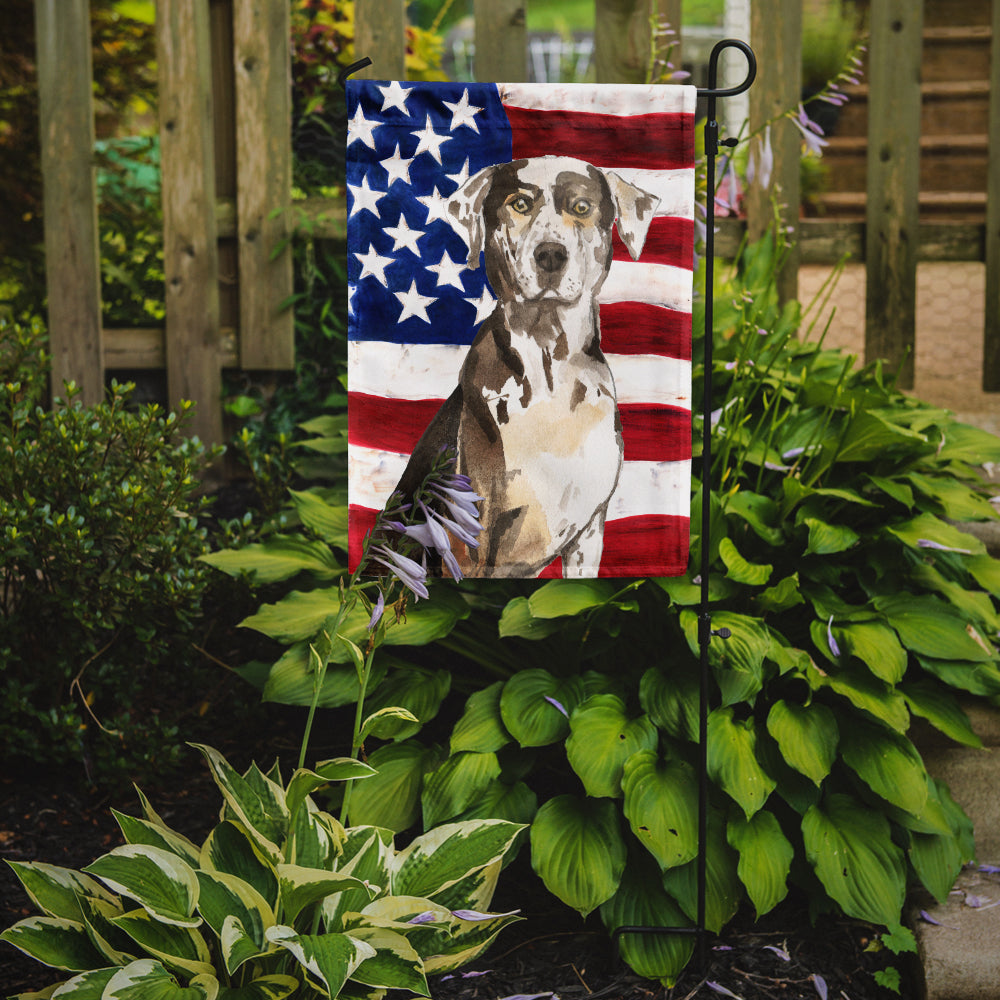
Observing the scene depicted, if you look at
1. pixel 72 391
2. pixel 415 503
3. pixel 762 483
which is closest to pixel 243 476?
pixel 72 391

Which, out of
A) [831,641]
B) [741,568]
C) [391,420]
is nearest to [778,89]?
[741,568]

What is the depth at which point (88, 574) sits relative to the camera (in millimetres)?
2365

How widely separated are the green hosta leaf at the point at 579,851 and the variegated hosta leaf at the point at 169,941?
0.64m

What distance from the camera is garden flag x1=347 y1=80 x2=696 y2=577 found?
1.88 meters

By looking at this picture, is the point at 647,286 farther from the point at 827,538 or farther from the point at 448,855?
the point at 448,855

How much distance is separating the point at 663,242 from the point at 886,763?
1.15m

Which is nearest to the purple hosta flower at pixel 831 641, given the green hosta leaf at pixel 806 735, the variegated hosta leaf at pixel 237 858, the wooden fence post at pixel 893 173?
the green hosta leaf at pixel 806 735

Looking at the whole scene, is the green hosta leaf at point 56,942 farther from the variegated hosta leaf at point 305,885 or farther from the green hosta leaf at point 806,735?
the green hosta leaf at point 806,735

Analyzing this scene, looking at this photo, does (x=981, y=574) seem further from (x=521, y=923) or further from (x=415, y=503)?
(x=415, y=503)

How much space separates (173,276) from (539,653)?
6.44ft

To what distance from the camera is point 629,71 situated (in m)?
3.34

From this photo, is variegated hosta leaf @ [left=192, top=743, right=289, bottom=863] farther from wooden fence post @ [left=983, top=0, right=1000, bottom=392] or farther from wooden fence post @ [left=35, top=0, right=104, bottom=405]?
wooden fence post @ [left=983, top=0, right=1000, bottom=392]

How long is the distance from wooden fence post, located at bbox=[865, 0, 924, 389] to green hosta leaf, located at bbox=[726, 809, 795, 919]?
6.70 ft

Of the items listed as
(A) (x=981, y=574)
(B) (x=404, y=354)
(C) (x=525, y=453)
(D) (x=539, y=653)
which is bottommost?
(D) (x=539, y=653)
